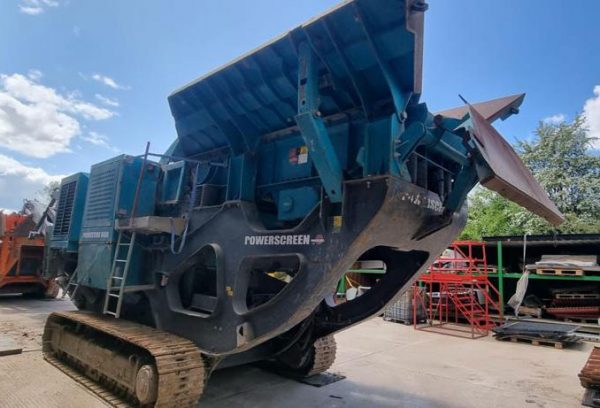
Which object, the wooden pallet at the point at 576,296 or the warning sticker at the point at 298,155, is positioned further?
the wooden pallet at the point at 576,296

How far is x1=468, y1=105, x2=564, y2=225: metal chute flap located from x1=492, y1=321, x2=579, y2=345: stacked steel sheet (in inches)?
249

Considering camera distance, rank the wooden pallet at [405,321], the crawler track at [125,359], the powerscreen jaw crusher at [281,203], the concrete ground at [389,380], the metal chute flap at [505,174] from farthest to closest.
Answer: the wooden pallet at [405,321]
the concrete ground at [389,380]
the crawler track at [125,359]
the powerscreen jaw crusher at [281,203]
the metal chute flap at [505,174]

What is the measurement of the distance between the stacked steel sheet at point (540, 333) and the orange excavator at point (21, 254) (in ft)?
38.2

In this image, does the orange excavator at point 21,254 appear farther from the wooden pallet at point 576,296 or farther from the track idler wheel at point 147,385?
the wooden pallet at point 576,296

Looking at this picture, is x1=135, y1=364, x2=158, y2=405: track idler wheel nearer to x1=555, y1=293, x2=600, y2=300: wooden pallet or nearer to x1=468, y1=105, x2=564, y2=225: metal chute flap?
x1=468, y1=105, x2=564, y2=225: metal chute flap

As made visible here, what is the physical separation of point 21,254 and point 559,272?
1442cm

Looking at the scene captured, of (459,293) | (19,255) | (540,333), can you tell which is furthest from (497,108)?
(19,255)

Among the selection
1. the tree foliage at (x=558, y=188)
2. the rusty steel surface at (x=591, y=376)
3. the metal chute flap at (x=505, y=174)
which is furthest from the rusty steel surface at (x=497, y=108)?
the tree foliage at (x=558, y=188)

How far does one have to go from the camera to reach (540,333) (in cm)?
885

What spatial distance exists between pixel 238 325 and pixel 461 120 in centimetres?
258

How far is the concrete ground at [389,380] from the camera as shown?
4453mm

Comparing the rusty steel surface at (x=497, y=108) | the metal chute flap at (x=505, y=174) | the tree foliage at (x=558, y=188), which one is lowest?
the metal chute flap at (x=505, y=174)

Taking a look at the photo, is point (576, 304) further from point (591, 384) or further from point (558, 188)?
point (558, 188)

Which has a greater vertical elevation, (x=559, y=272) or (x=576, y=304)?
(x=559, y=272)
